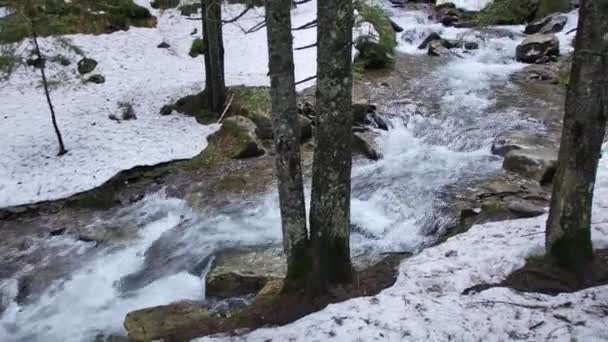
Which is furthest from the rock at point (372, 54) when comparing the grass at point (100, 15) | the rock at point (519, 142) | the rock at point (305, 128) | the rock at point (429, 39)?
the grass at point (100, 15)

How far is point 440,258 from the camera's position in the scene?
550 centimetres

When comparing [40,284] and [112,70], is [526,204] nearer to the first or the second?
[40,284]

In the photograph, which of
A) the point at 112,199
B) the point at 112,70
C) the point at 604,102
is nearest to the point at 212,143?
the point at 112,199

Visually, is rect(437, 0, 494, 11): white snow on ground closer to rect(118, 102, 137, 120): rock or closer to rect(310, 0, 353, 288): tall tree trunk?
rect(118, 102, 137, 120): rock

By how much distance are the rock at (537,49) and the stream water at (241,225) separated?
151 inches

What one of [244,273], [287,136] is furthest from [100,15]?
[287,136]

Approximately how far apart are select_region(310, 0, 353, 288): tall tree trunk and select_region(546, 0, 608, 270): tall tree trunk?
6.14 ft

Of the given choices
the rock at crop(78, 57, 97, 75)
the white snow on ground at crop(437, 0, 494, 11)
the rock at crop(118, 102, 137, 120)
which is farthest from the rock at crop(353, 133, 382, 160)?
the white snow on ground at crop(437, 0, 494, 11)

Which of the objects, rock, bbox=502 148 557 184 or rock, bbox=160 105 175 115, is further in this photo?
rock, bbox=160 105 175 115

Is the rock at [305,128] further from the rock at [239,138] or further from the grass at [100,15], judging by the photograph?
the grass at [100,15]

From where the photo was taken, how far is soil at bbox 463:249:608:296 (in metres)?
4.46

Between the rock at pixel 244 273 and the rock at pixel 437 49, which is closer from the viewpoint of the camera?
the rock at pixel 244 273

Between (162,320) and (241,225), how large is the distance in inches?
122

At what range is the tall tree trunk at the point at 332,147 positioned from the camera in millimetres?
4168
